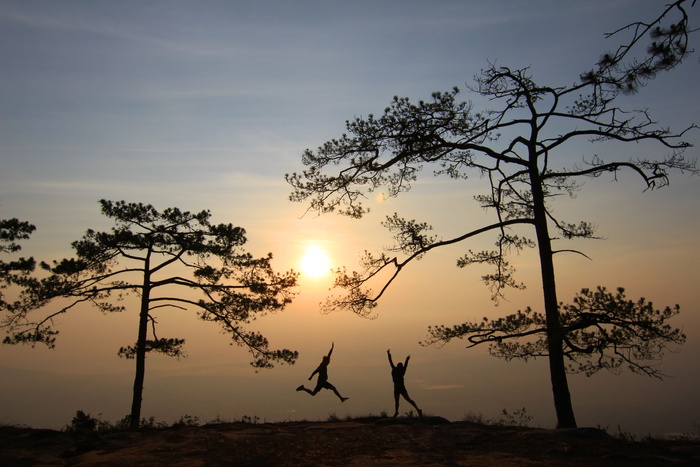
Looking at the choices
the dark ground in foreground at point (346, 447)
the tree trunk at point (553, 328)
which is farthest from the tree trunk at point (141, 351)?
the tree trunk at point (553, 328)

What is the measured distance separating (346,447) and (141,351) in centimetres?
1176

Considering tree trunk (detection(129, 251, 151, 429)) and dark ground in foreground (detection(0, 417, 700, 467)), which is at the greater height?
tree trunk (detection(129, 251, 151, 429))

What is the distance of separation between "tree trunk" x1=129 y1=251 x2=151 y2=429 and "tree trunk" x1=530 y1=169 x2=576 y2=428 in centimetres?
1377

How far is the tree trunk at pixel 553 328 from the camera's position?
504 inches

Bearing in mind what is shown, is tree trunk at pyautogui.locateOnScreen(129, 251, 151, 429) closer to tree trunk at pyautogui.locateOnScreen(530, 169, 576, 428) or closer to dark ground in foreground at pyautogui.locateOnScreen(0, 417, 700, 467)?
dark ground in foreground at pyautogui.locateOnScreen(0, 417, 700, 467)

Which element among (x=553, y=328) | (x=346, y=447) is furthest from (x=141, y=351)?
(x=553, y=328)

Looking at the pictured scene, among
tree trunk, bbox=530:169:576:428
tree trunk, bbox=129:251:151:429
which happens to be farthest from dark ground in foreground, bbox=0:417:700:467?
tree trunk, bbox=129:251:151:429

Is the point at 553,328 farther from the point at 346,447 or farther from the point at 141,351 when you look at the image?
the point at 141,351

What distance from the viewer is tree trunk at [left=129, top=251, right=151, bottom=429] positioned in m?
18.0

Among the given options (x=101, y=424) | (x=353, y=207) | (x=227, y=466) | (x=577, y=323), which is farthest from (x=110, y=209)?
(x=577, y=323)

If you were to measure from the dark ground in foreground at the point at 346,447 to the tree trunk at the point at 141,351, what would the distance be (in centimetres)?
636

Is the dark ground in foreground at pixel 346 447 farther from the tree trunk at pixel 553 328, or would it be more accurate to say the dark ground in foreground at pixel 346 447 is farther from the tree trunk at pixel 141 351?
the tree trunk at pixel 141 351

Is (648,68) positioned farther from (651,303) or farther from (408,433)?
(408,433)

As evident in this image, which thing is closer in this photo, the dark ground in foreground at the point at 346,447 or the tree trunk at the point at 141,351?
the dark ground in foreground at the point at 346,447
